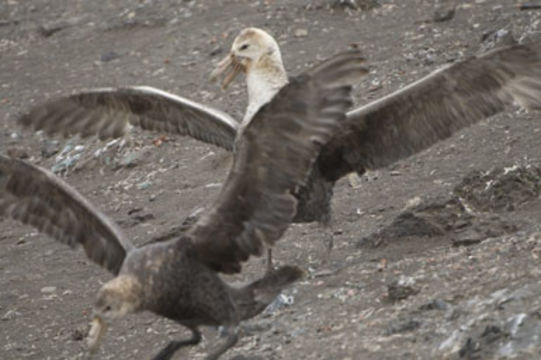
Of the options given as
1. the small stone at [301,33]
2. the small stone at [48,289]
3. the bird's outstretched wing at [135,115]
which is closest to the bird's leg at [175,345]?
Result: the bird's outstretched wing at [135,115]

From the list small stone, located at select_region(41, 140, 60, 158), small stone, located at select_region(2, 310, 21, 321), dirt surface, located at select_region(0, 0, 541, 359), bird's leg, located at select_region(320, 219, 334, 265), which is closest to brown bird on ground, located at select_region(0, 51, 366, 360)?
dirt surface, located at select_region(0, 0, 541, 359)

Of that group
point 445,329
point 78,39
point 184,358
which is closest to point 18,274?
point 184,358

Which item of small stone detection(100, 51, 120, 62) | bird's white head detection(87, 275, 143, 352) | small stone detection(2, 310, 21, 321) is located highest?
bird's white head detection(87, 275, 143, 352)

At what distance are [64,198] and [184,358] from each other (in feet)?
3.62

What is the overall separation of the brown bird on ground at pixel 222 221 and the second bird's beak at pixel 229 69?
2.00 meters

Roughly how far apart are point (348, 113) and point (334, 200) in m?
1.42

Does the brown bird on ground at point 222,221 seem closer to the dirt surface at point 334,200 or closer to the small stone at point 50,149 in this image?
the dirt surface at point 334,200

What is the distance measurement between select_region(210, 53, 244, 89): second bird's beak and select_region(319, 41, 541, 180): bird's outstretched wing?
1009 mm

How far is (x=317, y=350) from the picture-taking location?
587 centimetres

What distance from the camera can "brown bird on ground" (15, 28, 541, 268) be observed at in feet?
22.3

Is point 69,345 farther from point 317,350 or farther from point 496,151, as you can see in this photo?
point 496,151

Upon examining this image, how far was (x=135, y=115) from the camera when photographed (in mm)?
8109

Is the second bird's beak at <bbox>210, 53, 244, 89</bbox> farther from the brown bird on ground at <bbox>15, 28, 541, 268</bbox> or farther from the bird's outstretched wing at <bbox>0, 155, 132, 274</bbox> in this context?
the bird's outstretched wing at <bbox>0, 155, 132, 274</bbox>

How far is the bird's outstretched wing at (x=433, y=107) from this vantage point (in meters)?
6.72
